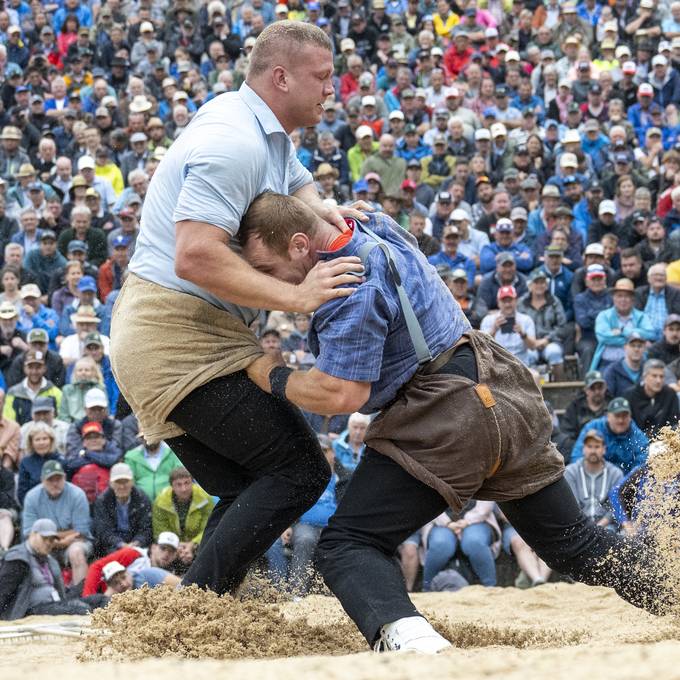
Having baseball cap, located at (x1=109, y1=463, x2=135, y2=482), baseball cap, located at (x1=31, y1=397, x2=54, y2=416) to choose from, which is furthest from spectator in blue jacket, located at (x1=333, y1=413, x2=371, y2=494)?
baseball cap, located at (x1=31, y1=397, x2=54, y2=416)

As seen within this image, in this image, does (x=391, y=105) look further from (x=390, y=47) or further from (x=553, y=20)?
(x=553, y=20)

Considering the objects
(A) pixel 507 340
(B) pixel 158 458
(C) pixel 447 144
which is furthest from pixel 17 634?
(C) pixel 447 144

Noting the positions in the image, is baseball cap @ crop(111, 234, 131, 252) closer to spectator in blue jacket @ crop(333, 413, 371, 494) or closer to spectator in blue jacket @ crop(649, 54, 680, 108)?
spectator in blue jacket @ crop(333, 413, 371, 494)

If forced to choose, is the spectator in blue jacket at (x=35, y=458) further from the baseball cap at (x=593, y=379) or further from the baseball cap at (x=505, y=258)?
the baseball cap at (x=505, y=258)

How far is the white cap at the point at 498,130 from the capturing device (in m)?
15.1

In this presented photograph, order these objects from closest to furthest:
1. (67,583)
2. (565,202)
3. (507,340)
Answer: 1. (67,583)
2. (507,340)
3. (565,202)

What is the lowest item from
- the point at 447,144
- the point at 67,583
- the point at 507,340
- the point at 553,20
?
the point at 67,583

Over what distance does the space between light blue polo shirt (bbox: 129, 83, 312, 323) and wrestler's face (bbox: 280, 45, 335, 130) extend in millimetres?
90

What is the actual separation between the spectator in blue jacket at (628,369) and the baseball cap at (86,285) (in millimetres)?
5069

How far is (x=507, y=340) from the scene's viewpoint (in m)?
11.2

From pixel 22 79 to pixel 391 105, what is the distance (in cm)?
537

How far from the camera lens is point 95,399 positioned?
1034 centimetres

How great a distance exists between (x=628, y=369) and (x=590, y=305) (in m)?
1.37

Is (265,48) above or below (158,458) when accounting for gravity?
above
